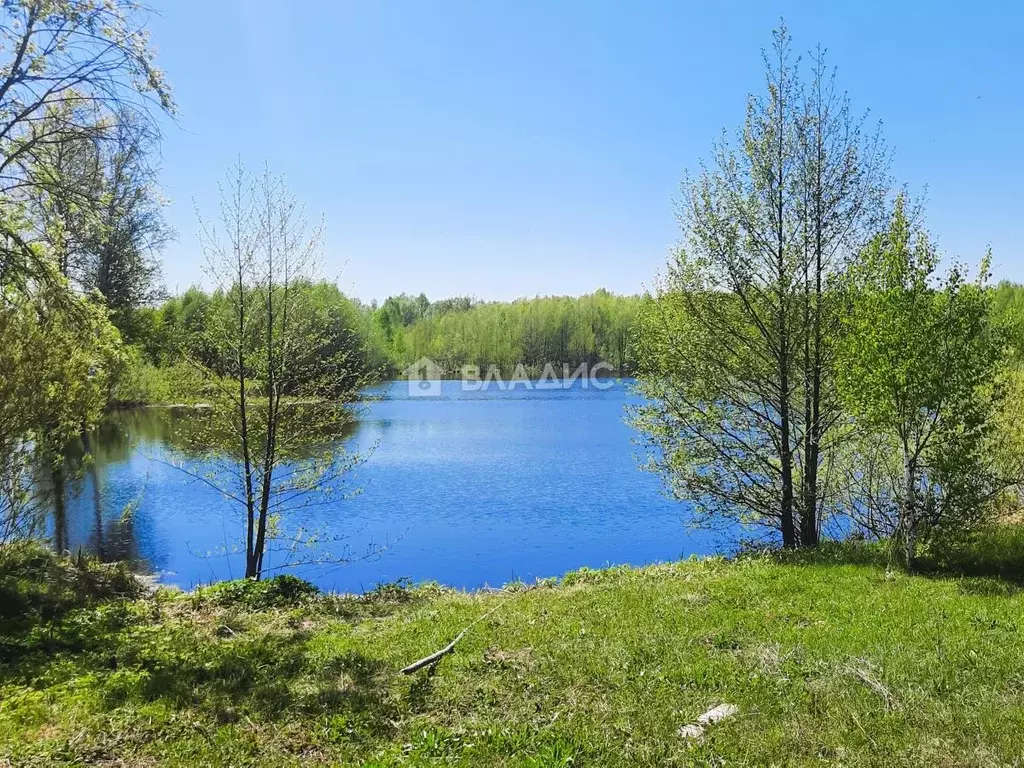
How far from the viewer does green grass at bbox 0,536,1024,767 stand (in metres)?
4.91

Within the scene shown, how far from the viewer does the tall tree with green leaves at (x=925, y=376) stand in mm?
10258

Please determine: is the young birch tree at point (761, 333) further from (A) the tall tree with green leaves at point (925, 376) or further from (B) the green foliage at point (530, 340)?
(B) the green foliage at point (530, 340)

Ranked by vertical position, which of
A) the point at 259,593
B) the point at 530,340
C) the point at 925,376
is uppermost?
the point at 530,340

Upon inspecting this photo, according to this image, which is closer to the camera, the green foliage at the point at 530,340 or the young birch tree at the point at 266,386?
the young birch tree at the point at 266,386

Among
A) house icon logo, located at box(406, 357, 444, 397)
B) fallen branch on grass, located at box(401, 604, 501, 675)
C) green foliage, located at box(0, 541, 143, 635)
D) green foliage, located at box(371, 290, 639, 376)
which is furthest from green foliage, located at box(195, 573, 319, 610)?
green foliage, located at box(371, 290, 639, 376)

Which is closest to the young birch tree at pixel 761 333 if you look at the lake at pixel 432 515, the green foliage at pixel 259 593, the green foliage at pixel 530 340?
the lake at pixel 432 515

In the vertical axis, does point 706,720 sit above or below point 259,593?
above

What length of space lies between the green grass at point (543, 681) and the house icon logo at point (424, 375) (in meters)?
79.6

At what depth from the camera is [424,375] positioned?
10306 centimetres

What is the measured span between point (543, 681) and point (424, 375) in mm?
97759

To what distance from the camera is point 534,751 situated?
4859mm

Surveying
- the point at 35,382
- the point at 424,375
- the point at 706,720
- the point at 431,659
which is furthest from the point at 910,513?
the point at 424,375

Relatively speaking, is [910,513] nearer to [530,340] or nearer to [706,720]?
[706,720]

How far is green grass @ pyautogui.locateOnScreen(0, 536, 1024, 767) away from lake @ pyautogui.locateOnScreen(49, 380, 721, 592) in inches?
247
